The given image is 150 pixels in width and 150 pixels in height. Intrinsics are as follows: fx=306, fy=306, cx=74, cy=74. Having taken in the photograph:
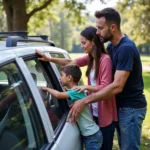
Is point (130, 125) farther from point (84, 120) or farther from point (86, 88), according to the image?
point (86, 88)

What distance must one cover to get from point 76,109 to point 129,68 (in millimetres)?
641

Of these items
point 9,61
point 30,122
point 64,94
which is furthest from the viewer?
point 64,94

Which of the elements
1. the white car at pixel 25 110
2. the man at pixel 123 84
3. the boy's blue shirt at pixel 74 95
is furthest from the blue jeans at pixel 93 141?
the boy's blue shirt at pixel 74 95

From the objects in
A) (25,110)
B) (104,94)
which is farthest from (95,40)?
(25,110)

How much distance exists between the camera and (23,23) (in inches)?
491

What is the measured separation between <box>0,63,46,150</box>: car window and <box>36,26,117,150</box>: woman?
2.40 feet

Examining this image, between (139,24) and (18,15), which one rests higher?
(18,15)

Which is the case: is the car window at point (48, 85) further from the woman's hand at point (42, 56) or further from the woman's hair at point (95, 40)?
the woman's hair at point (95, 40)

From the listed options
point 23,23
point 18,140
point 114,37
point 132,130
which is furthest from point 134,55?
point 23,23

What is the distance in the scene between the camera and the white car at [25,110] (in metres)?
1.91

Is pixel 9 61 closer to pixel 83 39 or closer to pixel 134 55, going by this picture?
pixel 83 39

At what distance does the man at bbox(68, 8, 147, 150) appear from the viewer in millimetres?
2742

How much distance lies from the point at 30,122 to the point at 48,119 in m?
0.24

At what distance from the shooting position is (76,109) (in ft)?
8.37
